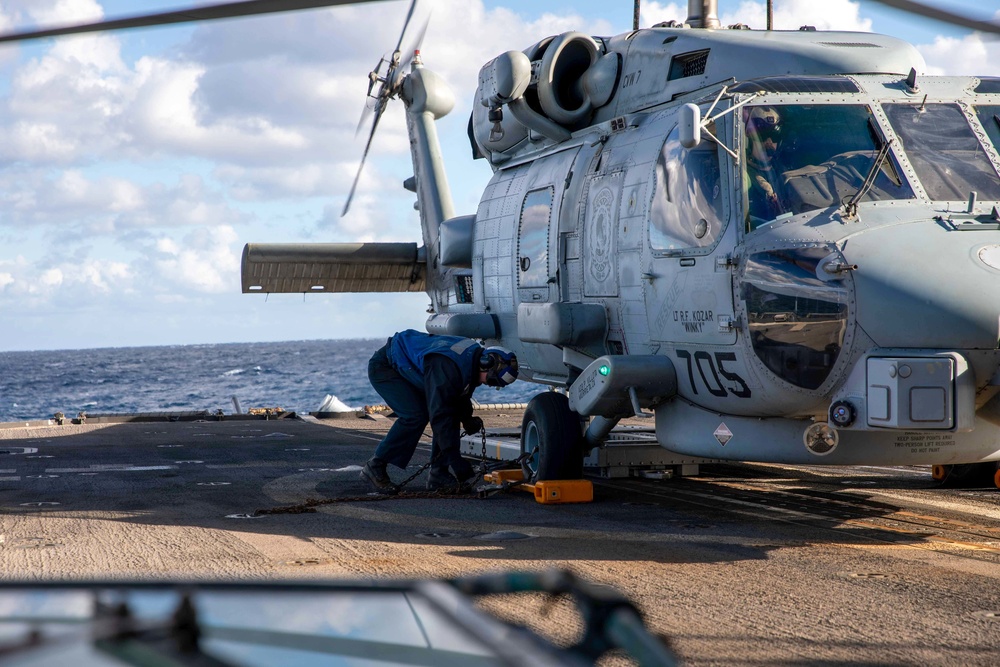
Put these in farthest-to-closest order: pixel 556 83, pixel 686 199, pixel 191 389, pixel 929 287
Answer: pixel 191 389 < pixel 556 83 < pixel 686 199 < pixel 929 287

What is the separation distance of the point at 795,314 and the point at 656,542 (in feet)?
5.22

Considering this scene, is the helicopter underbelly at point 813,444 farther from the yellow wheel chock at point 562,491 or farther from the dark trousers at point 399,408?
the dark trousers at point 399,408

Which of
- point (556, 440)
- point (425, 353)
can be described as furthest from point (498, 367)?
point (556, 440)

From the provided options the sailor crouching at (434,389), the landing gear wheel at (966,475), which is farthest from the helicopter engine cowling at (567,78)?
the landing gear wheel at (966,475)

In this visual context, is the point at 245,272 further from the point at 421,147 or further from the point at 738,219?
the point at 738,219

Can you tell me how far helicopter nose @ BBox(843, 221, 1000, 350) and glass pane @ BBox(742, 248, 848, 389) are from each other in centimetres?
17

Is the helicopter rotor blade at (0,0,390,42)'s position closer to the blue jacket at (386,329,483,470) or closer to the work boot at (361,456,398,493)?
the blue jacket at (386,329,483,470)

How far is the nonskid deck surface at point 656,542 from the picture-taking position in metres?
4.57

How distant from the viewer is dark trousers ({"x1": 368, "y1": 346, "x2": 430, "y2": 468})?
29.7 ft

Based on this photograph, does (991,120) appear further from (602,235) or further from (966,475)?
(966,475)

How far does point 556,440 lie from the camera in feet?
27.9

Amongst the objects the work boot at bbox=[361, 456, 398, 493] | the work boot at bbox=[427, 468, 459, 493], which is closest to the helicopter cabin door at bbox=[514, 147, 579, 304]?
the work boot at bbox=[427, 468, 459, 493]

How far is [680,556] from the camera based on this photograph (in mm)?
6102

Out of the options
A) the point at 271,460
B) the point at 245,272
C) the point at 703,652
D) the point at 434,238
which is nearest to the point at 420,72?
the point at 434,238
